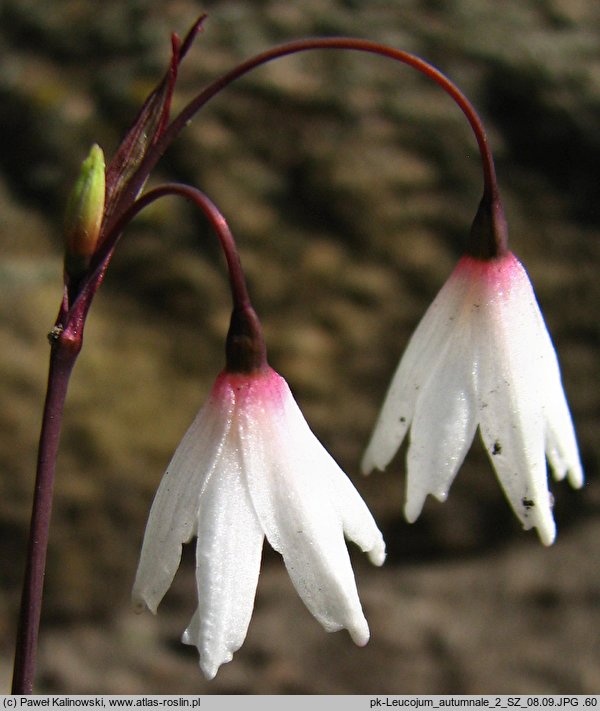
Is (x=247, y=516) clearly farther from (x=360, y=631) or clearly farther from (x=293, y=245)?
(x=293, y=245)

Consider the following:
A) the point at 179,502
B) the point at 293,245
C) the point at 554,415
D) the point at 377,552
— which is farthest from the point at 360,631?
the point at 293,245

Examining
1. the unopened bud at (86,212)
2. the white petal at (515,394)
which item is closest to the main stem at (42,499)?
the unopened bud at (86,212)

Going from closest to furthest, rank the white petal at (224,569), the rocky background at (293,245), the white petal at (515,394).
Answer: the white petal at (224,569) < the white petal at (515,394) < the rocky background at (293,245)

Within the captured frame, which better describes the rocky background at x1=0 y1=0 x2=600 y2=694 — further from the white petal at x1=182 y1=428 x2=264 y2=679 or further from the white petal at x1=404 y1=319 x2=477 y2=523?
the white petal at x1=182 y1=428 x2=264 y2=679

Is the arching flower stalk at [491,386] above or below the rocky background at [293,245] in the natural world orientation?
above

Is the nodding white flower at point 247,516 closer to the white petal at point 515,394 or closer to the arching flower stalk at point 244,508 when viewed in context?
the arching flower stalk at point 244,508

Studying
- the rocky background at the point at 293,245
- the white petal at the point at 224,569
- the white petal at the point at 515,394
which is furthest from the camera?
the rocky background at the point at 293,245
